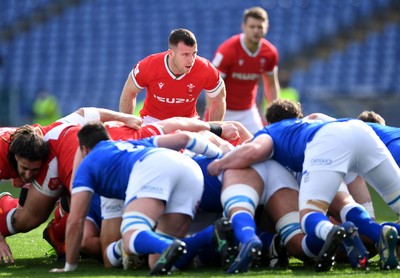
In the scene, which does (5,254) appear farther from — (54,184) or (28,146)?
(28,146)

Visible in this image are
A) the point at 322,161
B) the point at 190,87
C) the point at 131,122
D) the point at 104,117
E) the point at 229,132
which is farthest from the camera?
the point at 190,87

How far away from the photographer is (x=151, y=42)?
67.2ft

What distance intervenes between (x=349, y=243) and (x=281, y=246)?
2.02ft

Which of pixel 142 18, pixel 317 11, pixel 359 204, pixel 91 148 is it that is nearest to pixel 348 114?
pixel 317 11

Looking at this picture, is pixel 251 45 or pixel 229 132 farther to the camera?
pixel 251 45

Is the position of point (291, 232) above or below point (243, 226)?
below

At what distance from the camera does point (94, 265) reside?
6527 mm

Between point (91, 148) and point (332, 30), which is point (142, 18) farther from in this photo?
point (91, 148)

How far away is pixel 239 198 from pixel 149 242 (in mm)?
775

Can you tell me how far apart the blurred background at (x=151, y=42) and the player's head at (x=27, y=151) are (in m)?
11.2

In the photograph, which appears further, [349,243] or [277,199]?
[277,199]

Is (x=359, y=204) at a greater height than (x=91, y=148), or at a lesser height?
lesser

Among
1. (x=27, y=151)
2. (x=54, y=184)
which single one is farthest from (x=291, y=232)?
(x=27, y=151)

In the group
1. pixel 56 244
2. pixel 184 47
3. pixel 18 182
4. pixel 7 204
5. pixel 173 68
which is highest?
pixel 184 47
